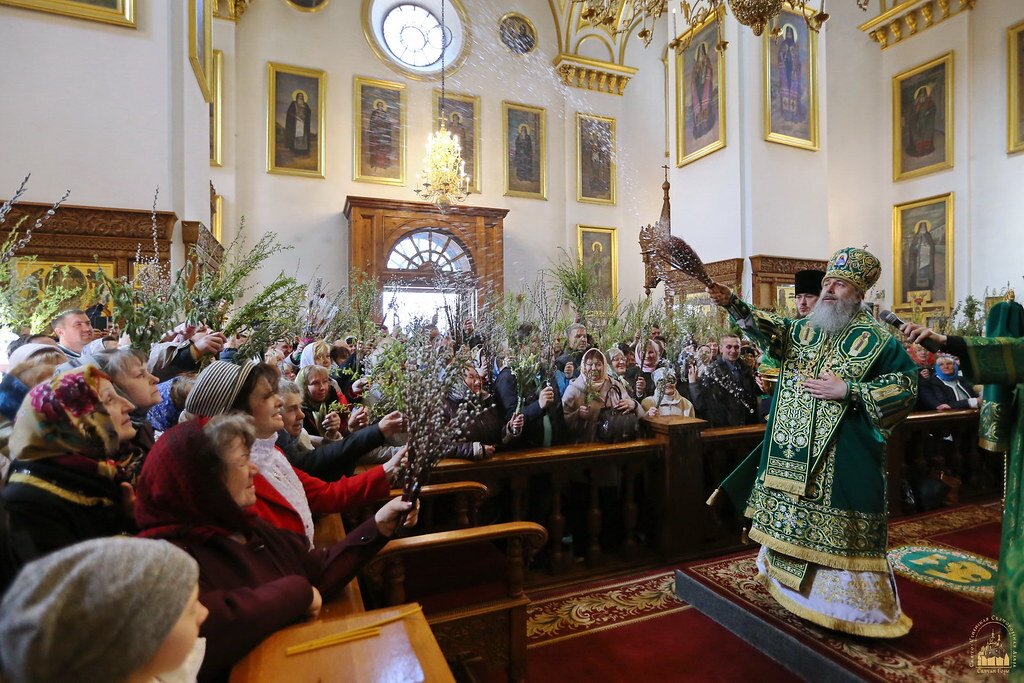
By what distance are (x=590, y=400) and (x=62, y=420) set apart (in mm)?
2767

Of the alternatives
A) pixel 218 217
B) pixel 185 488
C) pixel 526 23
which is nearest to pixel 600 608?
pixel 185 488

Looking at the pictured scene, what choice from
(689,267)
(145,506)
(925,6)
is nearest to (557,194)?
(925,6)

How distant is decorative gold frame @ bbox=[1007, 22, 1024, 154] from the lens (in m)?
10.1

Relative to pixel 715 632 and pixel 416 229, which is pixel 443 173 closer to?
pixel 416 229

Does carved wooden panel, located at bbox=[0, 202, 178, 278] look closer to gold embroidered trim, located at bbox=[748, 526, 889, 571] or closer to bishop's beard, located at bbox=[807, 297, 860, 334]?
bishop's beard, located at bbox=[807, 297, 860, 334]

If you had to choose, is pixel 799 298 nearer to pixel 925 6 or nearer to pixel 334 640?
pixel 334 640

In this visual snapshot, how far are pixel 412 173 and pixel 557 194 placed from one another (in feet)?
11.6

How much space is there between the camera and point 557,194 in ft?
44.2

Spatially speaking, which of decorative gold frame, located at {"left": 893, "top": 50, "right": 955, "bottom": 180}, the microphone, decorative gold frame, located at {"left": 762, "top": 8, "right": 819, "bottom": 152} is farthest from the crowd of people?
decorative gold frame, located at {"left": 893, "top": 50, "right": 955, "bottom": 180}

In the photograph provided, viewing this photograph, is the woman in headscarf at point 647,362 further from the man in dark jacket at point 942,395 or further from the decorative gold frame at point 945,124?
the decorative gold frame at point 945,124

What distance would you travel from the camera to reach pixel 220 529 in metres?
1.45

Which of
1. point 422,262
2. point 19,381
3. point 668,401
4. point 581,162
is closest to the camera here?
point 19,381

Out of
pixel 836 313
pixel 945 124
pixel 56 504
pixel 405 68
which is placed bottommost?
pixel 56 504

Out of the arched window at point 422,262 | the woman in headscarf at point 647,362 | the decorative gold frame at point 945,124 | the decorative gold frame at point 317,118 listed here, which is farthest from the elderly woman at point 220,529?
the decorative gold frame at point 945,124
